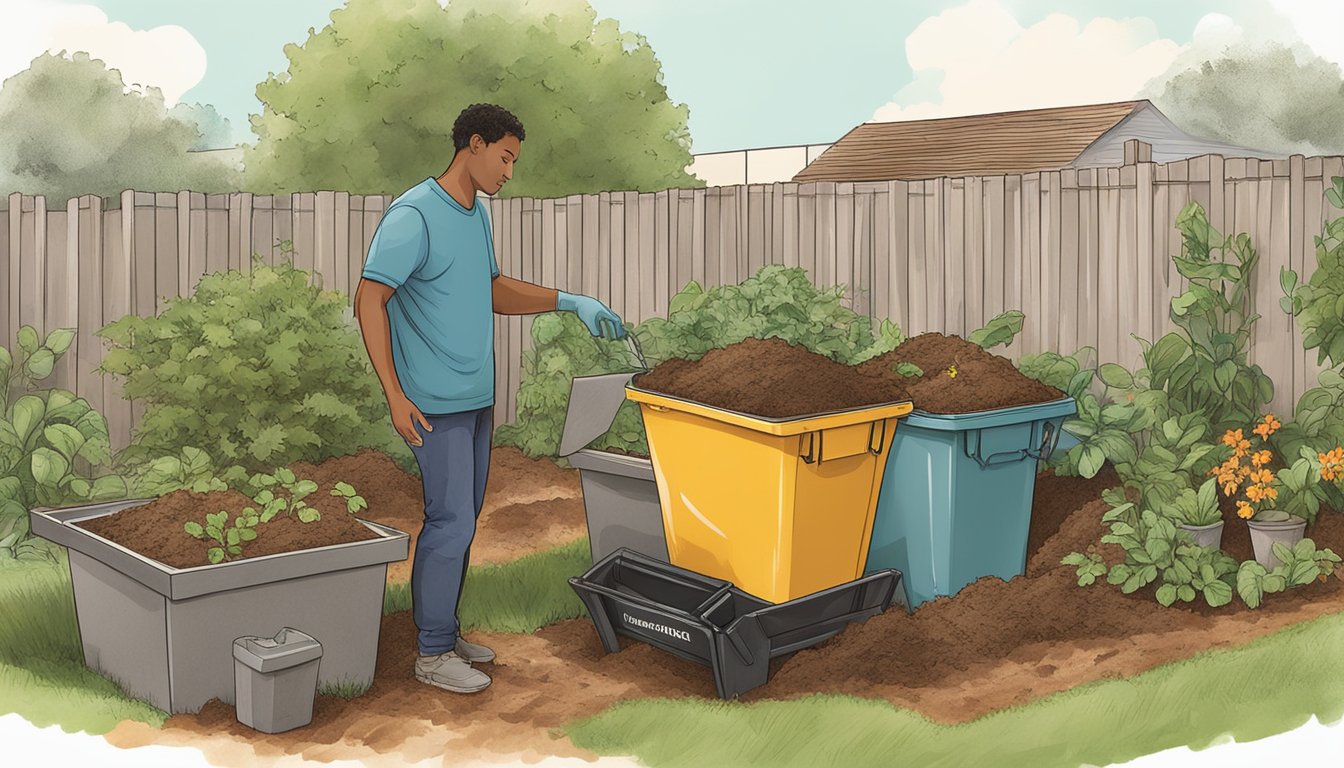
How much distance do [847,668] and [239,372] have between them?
12.6 feet

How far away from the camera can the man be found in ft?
15.5

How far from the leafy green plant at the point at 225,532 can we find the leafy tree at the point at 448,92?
13.0 meters

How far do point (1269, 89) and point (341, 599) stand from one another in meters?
34.3

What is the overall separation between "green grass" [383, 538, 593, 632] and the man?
604mm

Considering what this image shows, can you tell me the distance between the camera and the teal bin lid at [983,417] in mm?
5215

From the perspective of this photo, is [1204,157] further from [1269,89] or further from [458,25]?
[1269,89]

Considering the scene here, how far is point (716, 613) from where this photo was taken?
16.4 feet

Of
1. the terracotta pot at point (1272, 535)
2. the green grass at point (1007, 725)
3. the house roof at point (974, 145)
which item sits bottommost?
the green grass at point (1007, 725)

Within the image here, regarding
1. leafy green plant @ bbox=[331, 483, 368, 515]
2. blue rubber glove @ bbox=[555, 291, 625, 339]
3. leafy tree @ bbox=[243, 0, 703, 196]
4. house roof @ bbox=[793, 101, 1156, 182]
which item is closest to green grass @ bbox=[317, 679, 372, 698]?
leafy green plant @ bbox=[331, 483, 368, 515]

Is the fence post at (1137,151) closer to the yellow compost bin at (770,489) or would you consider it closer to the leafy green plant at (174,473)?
the yellow compost bin at (770,489)

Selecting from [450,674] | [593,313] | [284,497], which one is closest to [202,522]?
[284,497]

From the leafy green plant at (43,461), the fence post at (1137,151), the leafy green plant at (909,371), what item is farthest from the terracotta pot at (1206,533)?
the leafy green plant at (43,461)

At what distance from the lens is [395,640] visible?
5.27 metres

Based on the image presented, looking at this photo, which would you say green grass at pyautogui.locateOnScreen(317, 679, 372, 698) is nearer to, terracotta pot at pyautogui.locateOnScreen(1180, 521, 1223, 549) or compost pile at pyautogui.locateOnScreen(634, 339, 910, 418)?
compost pile at pyautogui.locateOnScreen(634, 339, 910, 418)
